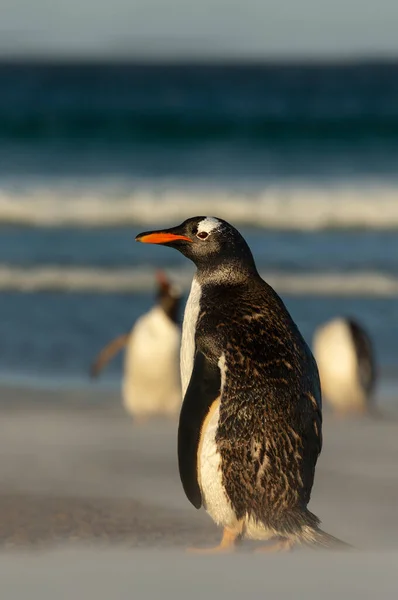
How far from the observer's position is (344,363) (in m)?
7.86

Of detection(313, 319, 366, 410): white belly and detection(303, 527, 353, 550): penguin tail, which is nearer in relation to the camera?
detection(303, 527, 353, 550): penguin tail

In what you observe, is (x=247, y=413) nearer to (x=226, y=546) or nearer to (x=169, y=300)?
(x=226, y=546)

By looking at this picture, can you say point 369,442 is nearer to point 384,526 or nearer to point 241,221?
point 384,526

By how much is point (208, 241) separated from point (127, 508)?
4.99 ft

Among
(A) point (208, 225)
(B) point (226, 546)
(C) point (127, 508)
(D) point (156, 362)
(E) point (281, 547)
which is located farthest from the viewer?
(D) point (156, 362)

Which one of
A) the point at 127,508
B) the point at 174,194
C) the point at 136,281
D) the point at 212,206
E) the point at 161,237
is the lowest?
the point at 127,508

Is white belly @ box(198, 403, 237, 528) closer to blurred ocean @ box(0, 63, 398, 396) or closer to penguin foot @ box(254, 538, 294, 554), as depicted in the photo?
penguin foot @ box(254, 538, 294, 554)

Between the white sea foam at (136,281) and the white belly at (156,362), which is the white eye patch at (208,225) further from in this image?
the white sea foam at (136,281)

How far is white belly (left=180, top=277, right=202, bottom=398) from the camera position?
13.0 ft

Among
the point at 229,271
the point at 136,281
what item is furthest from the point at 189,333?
the point at 136,281

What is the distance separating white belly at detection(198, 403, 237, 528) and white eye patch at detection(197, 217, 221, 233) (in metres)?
0.53

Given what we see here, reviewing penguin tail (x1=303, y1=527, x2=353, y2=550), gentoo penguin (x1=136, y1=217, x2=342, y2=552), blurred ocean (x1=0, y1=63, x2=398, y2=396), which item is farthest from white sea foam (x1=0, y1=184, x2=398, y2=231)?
penguin tail (x1=303, y1=527, x2=353, y2=550)

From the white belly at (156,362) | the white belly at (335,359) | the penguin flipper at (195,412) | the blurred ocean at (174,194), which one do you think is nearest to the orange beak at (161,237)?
the penguin flipper at (195,412)

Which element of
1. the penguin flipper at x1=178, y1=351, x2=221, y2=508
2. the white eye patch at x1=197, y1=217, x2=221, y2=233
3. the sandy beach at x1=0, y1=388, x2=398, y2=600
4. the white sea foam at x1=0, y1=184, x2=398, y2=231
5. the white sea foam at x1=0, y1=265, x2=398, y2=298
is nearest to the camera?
the sandy beach at x1=0, y1=388, x2=398, y2=600
